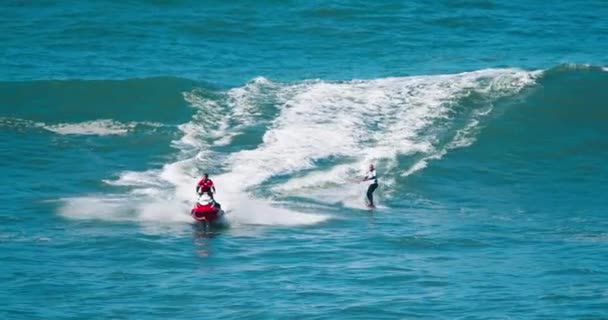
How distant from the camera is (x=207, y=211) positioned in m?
32.0

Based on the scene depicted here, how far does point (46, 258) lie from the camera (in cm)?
2897

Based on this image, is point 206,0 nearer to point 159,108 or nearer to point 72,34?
point 72,34

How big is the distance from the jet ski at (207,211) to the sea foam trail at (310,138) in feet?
1.77

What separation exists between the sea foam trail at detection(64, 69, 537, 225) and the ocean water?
9cm

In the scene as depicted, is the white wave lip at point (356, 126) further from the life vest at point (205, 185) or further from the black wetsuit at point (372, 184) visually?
the life vest at point (205, 185)

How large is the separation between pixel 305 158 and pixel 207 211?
578 cm

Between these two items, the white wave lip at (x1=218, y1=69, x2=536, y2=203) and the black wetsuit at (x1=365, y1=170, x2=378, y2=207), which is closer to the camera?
the black wetsuit at (x1=365, y1=170, x2=378, y2=207)

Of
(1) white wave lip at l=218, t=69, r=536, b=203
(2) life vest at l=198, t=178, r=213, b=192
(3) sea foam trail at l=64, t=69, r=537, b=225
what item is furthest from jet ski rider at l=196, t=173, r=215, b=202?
(1) white wave lip at l=218, t=69, r=536, b=203

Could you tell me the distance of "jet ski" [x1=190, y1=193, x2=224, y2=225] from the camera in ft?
105

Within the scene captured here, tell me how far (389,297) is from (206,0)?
104 ft

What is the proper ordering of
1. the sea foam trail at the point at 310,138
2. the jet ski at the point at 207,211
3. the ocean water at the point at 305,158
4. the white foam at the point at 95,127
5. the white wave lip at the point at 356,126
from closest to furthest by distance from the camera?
the ocean water at the point at 305,158 < the jet ski at the point at 207,211 < the sea foam trail at the point at 310,138 < the white wave lip at the point at 356,126 < the white foam at the point at 95,127

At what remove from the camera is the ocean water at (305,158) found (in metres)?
27.0

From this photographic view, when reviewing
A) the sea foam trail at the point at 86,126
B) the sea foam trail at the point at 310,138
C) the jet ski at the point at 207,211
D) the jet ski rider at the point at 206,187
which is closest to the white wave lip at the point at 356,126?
the sea foam trail at the point at 310,138

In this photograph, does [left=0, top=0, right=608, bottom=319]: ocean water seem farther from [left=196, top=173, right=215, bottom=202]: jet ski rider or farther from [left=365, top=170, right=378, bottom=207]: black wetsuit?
[left=196, top=173, right=215, bottom=202]: jet ski rider
